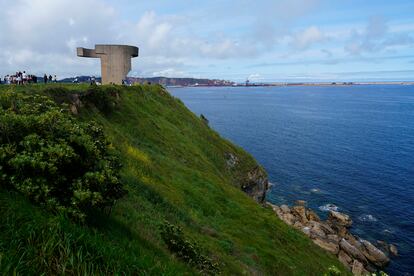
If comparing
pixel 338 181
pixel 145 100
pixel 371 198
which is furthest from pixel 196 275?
pixel 338 181

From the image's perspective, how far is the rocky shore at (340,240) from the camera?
47.1 m

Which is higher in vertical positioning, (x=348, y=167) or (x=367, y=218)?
(x=348, y=167)

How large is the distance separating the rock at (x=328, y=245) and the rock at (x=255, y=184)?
9.55 m

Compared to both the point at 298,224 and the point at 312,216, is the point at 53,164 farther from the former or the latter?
the point at 312,216

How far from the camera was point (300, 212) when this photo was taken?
60125 millimetres

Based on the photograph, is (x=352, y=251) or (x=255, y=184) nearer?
(x=352, y=251)

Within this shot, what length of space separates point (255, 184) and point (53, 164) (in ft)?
146

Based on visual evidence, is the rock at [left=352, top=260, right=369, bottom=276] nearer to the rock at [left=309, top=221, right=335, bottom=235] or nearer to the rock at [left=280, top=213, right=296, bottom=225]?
the rock at [left=309, top=221, right=335, bottom=235]

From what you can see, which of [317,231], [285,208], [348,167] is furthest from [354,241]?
[348,167]

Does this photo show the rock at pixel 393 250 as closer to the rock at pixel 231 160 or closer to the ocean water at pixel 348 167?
the ocean water at pixel 348 167

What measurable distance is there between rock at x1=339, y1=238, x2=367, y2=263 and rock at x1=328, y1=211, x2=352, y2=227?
833 centimetres

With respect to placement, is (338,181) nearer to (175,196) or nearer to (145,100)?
(145,100)

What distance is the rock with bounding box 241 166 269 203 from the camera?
51.3 metres

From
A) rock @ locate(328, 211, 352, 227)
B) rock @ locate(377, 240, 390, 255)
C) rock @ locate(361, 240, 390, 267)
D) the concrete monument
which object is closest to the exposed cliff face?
rock @ locate(328, 211, 352, 227)
